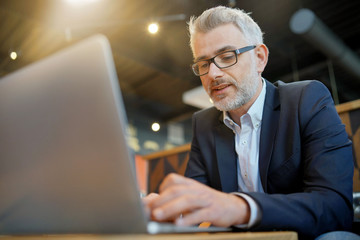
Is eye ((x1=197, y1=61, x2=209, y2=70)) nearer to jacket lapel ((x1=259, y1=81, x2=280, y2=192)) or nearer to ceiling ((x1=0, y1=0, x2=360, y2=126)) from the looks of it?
jacket lapel ((x1=259, y1=81, x2=280, y2=192))

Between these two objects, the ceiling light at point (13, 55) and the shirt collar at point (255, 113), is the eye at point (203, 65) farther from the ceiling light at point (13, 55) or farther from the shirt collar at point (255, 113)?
the ceiling light at point (13, 55)

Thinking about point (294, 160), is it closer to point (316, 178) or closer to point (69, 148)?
point (316, 178)

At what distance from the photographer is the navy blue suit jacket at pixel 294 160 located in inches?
25.9

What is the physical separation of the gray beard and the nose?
0.23ft

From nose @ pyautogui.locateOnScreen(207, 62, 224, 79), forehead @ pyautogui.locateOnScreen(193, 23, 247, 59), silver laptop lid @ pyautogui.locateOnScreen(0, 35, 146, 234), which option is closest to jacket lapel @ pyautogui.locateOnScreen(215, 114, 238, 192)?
nose @ pyautogui.locateOnScreen(207, 62, 224, 79)

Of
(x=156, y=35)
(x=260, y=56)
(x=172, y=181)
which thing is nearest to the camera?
(x=172, y=181)

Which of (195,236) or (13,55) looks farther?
(13,55)

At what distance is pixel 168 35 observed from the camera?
16.0ft

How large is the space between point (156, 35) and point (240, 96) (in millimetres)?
3924

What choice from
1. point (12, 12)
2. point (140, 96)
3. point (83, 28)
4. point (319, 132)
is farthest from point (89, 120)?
point (140, 96)

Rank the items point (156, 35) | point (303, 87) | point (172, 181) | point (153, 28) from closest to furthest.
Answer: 1. point (172, 181)
2. point (303, 87)
3. point (153, 28)
4. point (156, 35)

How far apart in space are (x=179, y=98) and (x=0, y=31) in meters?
4.47

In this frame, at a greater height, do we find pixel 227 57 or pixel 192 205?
pixel 227 57

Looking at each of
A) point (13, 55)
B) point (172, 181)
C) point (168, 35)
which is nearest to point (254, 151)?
point (172, 181)
